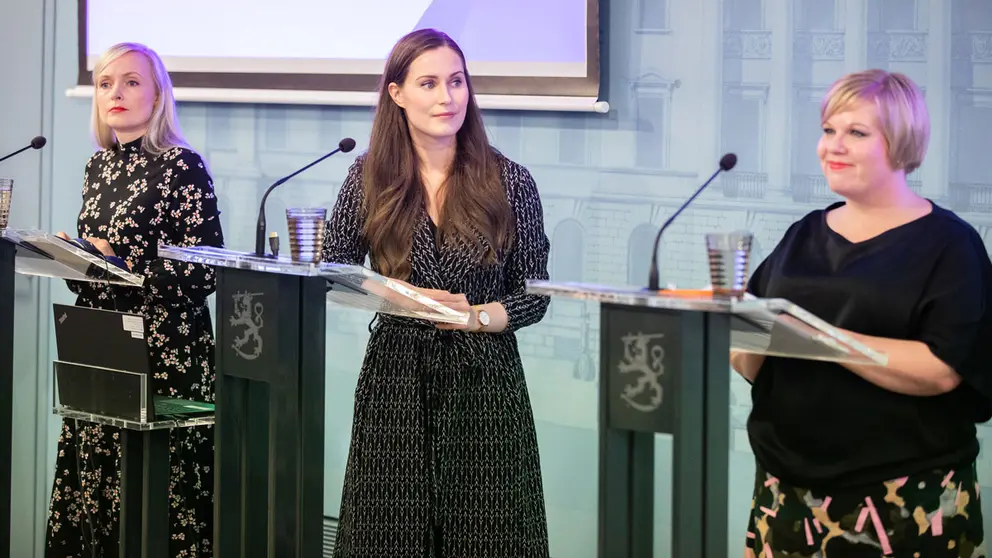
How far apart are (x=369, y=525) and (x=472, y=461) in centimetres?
26

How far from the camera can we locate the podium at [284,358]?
232cm

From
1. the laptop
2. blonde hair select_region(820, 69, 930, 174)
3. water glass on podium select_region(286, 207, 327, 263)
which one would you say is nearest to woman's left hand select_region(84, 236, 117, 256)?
the laptop

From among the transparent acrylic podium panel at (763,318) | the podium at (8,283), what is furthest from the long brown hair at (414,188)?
the transparent acrylic podium panel at (763,318)

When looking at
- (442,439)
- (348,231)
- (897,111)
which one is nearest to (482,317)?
(442,439)

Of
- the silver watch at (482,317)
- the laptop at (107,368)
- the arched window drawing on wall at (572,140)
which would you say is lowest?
the laptop at (107,368)

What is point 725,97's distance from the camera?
351 cm

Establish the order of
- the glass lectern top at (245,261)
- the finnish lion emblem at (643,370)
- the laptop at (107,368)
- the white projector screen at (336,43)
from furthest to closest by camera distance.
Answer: the white projector screen at (336,43)
the laptop at (107,368)
the glass lectern top at (245,261)
the finnish lion emblem at (643,370)

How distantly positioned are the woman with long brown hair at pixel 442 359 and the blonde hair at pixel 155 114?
2.76 feet

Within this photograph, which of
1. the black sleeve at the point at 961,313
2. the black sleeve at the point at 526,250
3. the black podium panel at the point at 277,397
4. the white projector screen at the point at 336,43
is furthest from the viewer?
the white projector screen at the point at 336,43

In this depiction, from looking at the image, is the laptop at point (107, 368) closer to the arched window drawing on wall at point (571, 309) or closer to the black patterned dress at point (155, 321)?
the black patterned dress at point (155, 321)

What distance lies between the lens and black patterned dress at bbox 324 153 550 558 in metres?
2.61

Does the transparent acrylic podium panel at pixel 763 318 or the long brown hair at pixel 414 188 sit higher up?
the long brown hair at pixel 414 188

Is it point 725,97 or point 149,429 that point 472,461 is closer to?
point 149,429

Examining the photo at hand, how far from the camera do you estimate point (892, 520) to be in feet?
7.07
